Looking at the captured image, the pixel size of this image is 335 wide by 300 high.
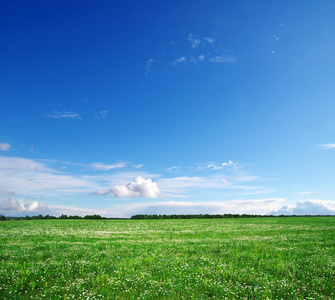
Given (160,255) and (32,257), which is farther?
(160,255)

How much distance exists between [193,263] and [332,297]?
19.2 feet

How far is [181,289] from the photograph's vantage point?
8.13 meters

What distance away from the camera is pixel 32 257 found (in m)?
12.3

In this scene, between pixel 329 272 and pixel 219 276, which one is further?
pixel 329 272

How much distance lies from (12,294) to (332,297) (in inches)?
449

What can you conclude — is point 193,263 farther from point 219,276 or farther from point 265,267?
point 265,267

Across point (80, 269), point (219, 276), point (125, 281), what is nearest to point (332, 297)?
point (219, 276)

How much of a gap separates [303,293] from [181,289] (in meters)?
4.46

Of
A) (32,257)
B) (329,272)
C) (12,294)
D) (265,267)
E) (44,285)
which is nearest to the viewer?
(12,294)

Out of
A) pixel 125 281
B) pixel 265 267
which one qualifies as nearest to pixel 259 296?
pixel 265 267

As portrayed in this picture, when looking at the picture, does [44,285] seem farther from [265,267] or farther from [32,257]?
[265,267]

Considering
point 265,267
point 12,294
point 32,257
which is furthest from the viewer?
point 32,257

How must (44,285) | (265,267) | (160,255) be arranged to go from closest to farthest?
1. (44,285)
2. (265,267)
3. (160,255)

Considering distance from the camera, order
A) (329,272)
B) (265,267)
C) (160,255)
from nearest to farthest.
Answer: (329,272) → (265,267) → (160,255)
